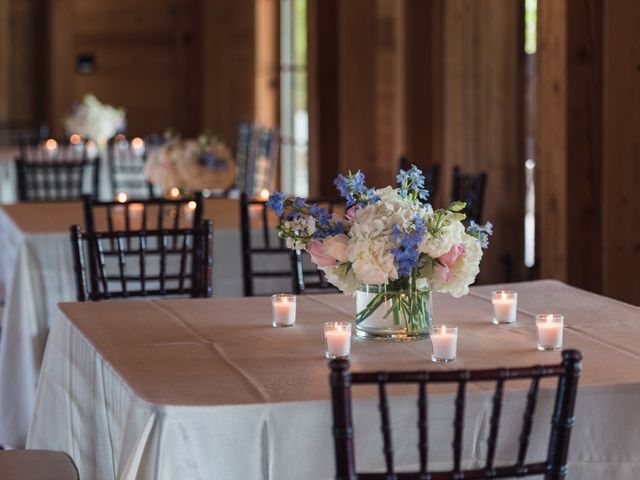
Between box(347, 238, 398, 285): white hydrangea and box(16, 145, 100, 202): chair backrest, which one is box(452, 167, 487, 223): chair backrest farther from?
box(16, 145, 100, 202): chair backrest

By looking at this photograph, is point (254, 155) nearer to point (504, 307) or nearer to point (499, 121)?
point (499, 121)

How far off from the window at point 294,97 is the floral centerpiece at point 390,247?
22.8ft

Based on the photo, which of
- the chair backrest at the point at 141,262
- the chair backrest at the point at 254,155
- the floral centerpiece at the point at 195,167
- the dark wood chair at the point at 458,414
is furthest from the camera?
the chair backrest at the point at 254,155

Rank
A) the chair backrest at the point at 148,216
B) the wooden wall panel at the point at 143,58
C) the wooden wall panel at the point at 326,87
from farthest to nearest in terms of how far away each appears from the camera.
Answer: the wooden wall panel at the point at 143,58, the wooden wall panel at the point at 326,87, the chair backrest at the point at 148,216

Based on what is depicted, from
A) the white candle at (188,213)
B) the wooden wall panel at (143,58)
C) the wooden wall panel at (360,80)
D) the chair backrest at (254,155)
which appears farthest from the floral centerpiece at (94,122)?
the white candle at (188,213)

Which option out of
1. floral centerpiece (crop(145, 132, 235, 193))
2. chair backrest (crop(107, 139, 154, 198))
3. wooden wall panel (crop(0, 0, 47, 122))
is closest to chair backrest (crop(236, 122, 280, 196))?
chair backrest (crop(107, 139, 154, 198))

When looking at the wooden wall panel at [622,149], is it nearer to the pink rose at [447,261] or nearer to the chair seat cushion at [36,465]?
the pink rose at [447,261]

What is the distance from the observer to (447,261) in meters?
2.79

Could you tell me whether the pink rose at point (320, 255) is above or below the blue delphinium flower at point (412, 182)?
below

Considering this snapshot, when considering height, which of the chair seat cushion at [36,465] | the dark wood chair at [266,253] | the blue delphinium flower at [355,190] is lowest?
the chair seat cushion at [36,465]

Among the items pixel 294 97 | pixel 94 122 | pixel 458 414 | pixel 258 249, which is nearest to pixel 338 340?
pixel 458 414

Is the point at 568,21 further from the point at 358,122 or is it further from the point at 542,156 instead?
the point at 358,122

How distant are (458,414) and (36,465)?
125cm

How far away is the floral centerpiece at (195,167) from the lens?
5660 mm
